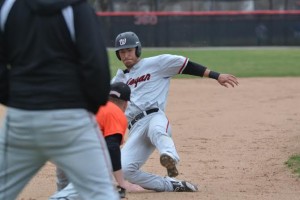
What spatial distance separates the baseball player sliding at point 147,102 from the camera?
6336 millimetres

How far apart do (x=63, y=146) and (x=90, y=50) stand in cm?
45

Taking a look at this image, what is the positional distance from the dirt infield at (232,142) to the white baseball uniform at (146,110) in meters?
0.15


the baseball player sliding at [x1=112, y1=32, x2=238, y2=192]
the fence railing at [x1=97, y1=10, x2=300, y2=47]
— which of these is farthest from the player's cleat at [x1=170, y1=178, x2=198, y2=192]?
the fence railing at [x1=97, y1=10, x2=300, y2=47]

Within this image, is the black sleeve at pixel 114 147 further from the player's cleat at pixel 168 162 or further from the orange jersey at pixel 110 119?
the player's cleat at pixel 168 162

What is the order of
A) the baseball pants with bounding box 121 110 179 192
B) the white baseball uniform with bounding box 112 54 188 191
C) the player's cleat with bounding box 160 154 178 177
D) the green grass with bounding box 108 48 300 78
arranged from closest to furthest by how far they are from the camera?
the player's cleat with bounding box 160 154 178 177, the baseball pants with bounding box 121 110 179 192, the white baseball uniform with bounding box 112 54 188 191, the green grass with bounding box 108 48 300 78

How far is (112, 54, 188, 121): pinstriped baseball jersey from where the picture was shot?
257 inches

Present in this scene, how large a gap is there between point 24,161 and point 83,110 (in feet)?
1.20

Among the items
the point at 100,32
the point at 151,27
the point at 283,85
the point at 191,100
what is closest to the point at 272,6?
the point at 151,27

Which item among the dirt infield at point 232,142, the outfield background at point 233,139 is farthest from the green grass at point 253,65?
the dirt infield at point 232,142

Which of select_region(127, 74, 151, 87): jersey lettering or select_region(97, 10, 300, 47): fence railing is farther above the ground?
select_region(127, 74, 151, 87): jersey lettering

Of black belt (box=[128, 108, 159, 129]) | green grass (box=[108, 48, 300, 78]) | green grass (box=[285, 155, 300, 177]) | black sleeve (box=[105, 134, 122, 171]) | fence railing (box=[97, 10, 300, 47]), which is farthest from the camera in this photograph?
fence railing (box=[97, 10, 300, 47])

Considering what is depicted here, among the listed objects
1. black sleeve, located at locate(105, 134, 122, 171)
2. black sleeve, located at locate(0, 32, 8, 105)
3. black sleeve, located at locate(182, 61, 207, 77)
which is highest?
black sleeve, located at locate(0, 32, 8, 105)

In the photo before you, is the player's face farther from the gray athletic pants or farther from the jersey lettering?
the gray athletic pants

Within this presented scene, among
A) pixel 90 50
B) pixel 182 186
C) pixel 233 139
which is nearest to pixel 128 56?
pixel 182 186
